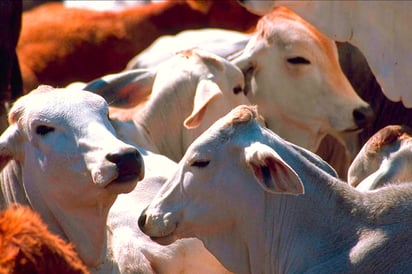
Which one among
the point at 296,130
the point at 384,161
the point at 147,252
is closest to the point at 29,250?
the point at 147,252

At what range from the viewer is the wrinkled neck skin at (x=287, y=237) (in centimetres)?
718

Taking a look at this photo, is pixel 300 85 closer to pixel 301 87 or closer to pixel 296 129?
pixel 301 87

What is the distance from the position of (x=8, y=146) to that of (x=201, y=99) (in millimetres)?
1785

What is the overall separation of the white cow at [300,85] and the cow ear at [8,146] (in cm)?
278

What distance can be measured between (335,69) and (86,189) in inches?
121

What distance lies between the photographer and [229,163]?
727cm

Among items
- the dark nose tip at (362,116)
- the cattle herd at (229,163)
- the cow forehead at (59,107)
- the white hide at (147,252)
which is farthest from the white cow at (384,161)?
the dark nose tip at (362,116)

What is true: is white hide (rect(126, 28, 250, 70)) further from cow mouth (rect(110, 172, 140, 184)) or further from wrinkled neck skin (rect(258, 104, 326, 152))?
cow mouth (rect(110, 172, 140, 184))

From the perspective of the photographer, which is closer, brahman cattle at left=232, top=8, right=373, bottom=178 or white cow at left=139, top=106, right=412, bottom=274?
white cow at left=139, top=106, right=412, bottom=274

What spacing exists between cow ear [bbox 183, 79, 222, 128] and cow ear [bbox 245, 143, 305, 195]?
5.37 feet

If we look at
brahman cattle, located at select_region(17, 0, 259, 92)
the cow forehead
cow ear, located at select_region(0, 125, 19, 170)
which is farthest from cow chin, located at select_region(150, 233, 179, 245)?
brahman cattle, located at select_region(17, 0, 259, 92)

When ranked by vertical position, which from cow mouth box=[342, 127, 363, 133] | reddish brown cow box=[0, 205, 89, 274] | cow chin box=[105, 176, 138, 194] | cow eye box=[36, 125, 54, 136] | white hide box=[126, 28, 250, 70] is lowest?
white hide box=[126, 28, 250, 70]

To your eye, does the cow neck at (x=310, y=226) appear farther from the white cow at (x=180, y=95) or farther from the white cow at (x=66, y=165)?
the white cow at (x=180, y=95)

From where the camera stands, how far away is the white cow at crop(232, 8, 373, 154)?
10.1m
